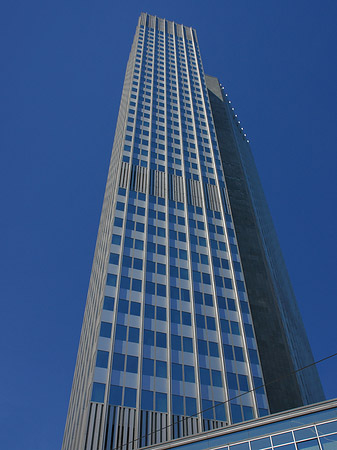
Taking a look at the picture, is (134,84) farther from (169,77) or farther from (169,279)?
(169,279)

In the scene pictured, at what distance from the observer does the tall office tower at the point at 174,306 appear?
42.8 m

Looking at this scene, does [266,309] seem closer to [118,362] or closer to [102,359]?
[118,362]

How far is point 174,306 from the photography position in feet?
175

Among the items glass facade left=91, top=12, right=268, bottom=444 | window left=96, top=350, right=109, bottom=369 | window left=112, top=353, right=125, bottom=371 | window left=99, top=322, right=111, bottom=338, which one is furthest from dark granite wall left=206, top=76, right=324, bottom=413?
window left=99, top=322, right=111, bottom=338

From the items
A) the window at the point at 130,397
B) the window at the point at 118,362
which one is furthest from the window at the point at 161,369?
the window at the point at 118,362

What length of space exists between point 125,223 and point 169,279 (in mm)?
11564

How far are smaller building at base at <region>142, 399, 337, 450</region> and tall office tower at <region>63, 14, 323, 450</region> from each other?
1049 cm

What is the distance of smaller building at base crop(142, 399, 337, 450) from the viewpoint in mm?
28000

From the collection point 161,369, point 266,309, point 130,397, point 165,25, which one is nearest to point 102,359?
point 130,397

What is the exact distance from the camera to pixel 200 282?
57.8m

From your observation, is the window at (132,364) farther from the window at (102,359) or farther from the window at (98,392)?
the window at (98,392)

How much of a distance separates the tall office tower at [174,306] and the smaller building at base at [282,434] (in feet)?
34.4

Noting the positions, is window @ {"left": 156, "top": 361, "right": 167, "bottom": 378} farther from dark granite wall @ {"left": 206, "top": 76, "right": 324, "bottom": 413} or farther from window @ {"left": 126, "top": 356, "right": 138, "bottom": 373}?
dark granite wall @ {"left": 206, "top": 76, "right": 324, "bottom": 413}

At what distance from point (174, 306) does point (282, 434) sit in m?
25.6
